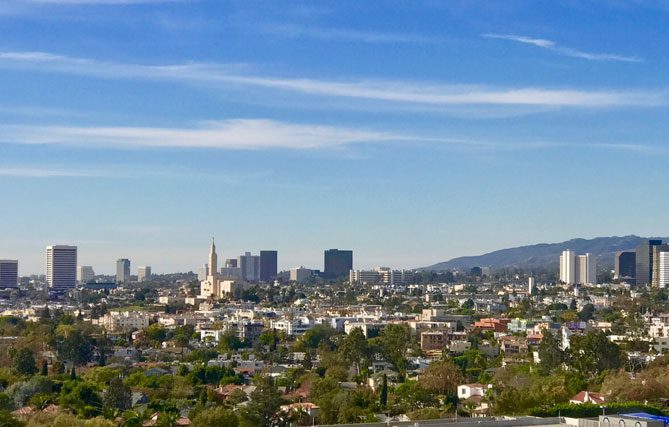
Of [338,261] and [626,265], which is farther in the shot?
[338,261]

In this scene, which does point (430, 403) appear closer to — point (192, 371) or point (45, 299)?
point (192, 371)

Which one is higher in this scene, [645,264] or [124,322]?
[645,264]

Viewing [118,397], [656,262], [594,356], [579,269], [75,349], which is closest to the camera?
[118,397]

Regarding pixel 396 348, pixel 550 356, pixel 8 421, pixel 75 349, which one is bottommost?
pixel 75 349

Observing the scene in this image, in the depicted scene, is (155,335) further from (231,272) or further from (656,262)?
(231,272)

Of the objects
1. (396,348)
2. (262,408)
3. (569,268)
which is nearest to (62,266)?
(569,268)

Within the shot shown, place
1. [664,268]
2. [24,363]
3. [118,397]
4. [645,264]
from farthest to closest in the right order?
1. [645,264]
2. [664,268]
3. [24,363]
4. [118,397]

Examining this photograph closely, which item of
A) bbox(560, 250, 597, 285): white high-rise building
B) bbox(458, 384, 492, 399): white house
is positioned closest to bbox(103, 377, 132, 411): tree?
bbox(458, 384, 492, 399): white house

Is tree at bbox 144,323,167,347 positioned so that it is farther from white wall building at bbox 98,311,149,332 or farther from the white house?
the white house

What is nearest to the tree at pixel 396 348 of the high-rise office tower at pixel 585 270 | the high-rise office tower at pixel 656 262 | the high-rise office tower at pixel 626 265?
the high-rise office tower at pixel 656 262
